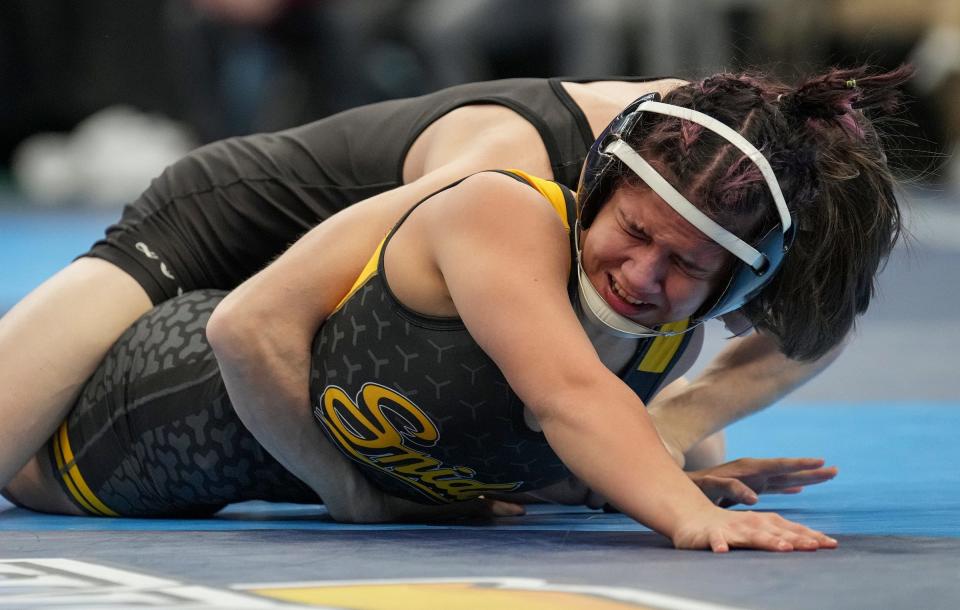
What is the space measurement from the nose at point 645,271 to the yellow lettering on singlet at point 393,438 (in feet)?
1.43

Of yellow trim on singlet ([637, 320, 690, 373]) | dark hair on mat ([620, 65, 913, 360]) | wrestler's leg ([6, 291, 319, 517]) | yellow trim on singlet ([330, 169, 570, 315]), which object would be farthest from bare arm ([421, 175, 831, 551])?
wrestler's leg ([6, 291, 319, 517])

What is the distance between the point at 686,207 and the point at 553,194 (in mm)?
303

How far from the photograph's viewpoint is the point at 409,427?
103 inches

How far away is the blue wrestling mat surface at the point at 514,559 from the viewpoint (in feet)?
6.41

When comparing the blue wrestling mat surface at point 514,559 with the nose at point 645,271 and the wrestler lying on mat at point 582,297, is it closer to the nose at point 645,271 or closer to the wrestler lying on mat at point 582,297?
the wrestler lying on mat at point 582,297

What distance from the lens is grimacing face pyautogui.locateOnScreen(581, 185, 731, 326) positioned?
233 cm

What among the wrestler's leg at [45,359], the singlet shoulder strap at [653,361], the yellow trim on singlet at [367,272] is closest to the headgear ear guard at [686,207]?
the singlet shoulder strap at [653,361]

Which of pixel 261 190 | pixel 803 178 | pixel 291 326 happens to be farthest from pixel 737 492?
pixel 261 190

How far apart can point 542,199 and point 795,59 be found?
946cm

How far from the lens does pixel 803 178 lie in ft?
7.87

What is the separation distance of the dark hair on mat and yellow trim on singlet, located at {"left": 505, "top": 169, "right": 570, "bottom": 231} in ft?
0.51

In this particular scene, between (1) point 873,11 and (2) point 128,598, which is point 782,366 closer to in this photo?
(2) point 128,598

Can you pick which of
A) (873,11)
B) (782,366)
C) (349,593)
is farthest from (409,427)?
(873,11)

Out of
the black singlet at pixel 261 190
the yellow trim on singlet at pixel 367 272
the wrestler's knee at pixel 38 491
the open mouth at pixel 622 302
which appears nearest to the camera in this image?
the open mouth at pixel 622 302
